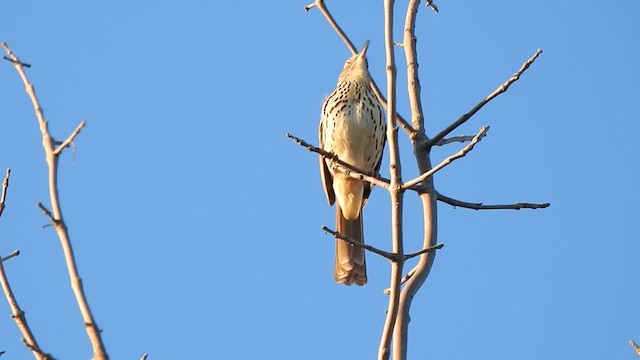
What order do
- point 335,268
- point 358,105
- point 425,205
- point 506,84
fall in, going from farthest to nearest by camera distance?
point 358,105 → point 335,268 → point 425,205 → point 506,84

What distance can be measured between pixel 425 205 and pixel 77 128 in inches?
66.4

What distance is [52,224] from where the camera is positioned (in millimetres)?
2605

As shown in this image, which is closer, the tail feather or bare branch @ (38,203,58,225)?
bare branch @ (38,203,58,225)

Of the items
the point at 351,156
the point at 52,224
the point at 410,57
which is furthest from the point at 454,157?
the point at 351,156

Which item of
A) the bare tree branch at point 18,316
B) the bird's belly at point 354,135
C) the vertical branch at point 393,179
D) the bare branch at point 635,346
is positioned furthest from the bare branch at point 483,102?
Result: the bird's belly at point 354,135

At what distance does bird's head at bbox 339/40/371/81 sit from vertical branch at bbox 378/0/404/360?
335cm

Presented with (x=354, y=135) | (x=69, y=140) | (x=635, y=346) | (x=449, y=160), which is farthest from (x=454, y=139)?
(x=354, y=135)

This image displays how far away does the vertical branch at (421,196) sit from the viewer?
138 inches

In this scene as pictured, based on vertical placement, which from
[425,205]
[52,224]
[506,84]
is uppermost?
[506,84]

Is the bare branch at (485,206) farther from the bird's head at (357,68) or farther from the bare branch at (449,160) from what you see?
the bird's head at (357,68)

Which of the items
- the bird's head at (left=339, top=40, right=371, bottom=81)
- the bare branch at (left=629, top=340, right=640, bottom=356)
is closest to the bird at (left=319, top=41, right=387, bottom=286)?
the bird's head at (left=339, top=40, right=371, bottom=81)

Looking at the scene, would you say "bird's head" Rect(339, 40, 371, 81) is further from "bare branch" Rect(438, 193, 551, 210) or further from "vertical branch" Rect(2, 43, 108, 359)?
"vertical branch" Rect(2, 43, 108, 359)

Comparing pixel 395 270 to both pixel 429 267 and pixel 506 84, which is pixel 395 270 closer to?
pixel 429 267

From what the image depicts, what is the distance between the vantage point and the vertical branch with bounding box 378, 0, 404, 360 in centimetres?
314
